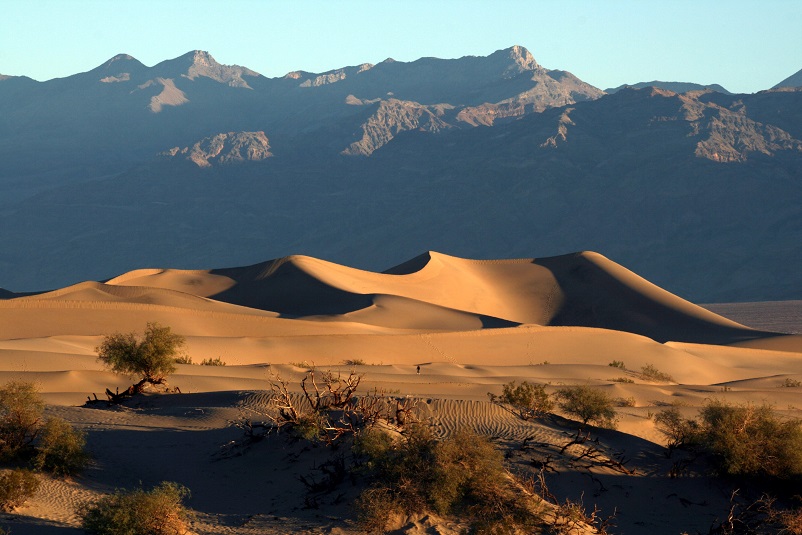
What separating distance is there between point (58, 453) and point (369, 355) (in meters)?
20.4

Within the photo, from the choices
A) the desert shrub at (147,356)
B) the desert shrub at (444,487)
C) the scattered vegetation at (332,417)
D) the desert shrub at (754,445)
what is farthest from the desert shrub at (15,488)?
the desert shrub at (147,356)

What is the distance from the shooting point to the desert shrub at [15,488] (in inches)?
470

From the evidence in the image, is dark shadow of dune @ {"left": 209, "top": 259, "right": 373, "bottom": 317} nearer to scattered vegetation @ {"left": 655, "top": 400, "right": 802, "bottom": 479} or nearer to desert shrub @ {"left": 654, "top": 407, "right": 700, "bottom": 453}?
desert shrub @ {"left": 654, "top": 407, "right": 700, "bottom": 453}

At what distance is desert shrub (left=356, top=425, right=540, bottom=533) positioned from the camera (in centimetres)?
1188

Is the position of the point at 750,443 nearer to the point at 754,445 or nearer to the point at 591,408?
the point at 754,445

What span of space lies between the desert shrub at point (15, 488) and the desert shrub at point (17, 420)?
44.9 inches

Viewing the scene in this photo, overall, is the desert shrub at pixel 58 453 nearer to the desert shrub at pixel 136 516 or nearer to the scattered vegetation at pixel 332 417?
the desert shrub at pixel 136 516

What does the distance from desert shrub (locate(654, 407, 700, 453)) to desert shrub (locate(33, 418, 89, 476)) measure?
25.5ft

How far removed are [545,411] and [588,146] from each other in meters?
163

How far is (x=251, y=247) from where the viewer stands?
169875mm

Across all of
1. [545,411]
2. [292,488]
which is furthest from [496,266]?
[292,488]

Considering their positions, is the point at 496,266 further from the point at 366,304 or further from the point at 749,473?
the point at 749,473

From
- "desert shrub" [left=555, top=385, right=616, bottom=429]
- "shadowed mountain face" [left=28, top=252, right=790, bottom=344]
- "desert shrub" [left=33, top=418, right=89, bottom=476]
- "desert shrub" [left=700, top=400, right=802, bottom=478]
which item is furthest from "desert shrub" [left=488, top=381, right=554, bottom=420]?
"shadowed mountain face" [left=28, top=252, right=790, bottom=344]

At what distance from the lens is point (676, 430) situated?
1675 centimetres
